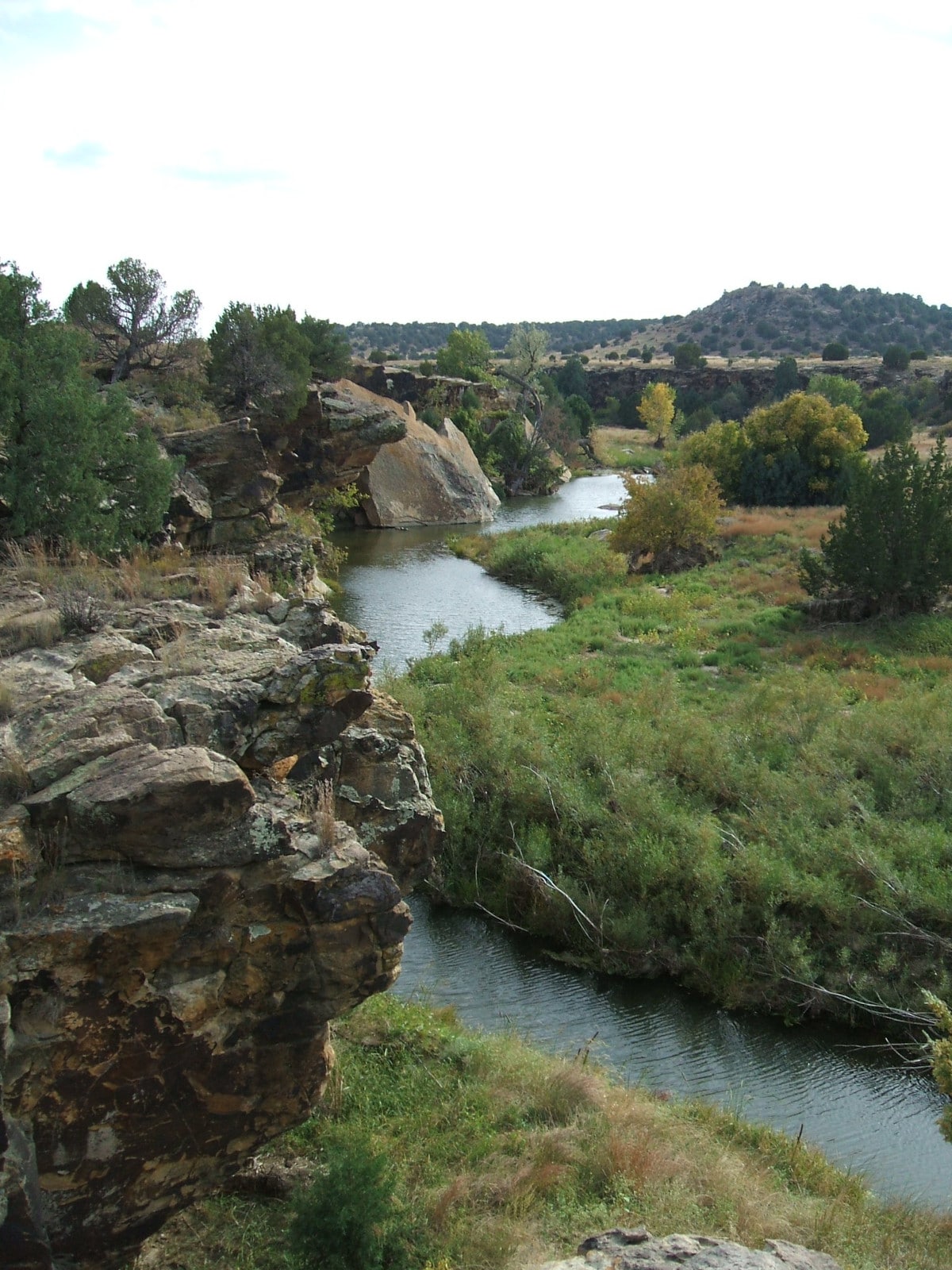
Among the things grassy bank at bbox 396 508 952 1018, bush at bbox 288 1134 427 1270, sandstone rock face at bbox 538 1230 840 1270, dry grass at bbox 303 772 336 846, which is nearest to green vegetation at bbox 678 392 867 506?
grassy bank at bbox 396 508 952 1018

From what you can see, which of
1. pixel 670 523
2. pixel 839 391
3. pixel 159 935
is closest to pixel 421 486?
pixel 670 523

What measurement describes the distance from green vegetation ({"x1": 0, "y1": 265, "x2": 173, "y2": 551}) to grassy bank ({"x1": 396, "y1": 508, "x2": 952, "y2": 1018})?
6494 millimetres

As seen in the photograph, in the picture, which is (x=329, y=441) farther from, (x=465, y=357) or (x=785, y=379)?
(x=785, y=379)

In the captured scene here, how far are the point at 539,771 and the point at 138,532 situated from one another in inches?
412

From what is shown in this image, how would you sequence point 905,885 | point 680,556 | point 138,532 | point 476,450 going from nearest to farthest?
point 905,885, point 138,532, point 680,556, point 476,450

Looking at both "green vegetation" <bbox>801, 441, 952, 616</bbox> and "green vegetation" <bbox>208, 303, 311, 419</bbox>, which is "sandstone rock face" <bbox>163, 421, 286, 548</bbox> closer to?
"green vegetation" <bbox>208, 303, 311, 419</bbox>

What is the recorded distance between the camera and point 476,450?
2437 inches

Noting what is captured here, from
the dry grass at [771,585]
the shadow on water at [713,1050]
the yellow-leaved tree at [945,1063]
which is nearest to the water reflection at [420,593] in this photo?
the dry grass at [771,585]

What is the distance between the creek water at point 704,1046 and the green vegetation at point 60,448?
30.4 feet

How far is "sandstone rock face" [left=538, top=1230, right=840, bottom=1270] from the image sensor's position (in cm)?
605

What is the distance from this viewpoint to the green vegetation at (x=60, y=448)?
17375 millimetres

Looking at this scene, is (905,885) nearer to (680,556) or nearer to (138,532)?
(138,532)

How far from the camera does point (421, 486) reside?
50.0 m

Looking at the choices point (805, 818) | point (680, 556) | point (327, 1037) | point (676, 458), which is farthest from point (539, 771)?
point (676, 458)
